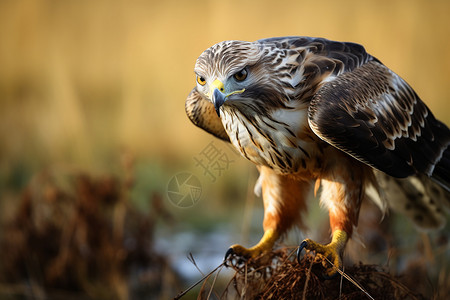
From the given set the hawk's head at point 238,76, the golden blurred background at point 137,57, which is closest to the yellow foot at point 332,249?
the hawk's head at point 238,76

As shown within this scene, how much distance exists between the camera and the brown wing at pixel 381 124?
1.94 m

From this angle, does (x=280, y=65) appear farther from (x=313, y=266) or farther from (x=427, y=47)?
(x=427, y=47)

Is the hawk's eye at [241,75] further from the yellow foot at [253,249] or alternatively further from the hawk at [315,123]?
the yellow foot at [253,249]

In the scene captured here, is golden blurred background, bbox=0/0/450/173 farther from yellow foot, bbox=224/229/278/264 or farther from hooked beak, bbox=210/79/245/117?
hooked beak, bbox=210/79/245/117

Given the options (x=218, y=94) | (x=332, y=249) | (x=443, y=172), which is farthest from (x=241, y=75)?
(x=443, y=172)

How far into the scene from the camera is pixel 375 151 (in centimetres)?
208

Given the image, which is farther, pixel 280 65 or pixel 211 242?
pixel 211 242

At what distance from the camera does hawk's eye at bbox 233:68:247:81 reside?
1.85 meters

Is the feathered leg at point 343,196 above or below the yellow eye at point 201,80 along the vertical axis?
below

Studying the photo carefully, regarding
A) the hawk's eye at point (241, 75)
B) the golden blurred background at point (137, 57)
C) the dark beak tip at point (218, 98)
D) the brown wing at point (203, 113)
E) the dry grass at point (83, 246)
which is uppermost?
the hawk's eye at point (241, 75)

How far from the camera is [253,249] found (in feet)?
7.73

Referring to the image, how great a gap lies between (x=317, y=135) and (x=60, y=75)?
5016 millimetres

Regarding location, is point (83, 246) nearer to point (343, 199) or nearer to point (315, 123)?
point (343, 199)

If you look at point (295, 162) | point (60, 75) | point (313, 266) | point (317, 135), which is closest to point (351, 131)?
point (317, 135)
